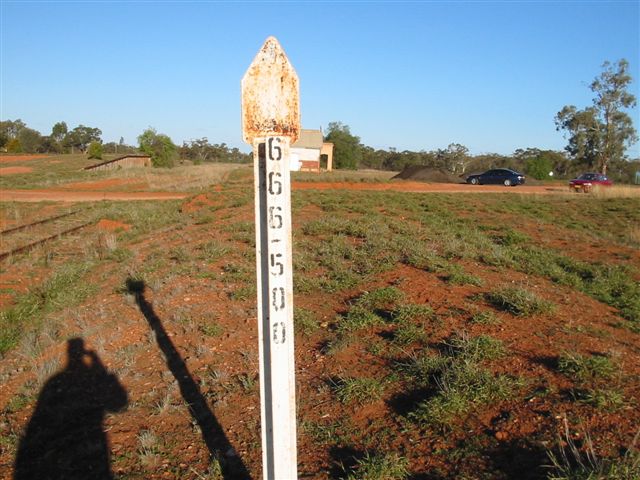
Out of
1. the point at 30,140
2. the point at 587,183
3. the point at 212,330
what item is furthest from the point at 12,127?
the point at 212,330

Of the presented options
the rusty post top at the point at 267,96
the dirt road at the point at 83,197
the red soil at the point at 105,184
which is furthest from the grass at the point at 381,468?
the red soil at the point at 105,184

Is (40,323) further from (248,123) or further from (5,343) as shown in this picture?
(248,123)

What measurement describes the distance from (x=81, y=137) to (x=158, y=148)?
2489 inches

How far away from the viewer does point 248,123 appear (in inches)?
99.0

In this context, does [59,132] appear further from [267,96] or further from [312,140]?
[267,96]

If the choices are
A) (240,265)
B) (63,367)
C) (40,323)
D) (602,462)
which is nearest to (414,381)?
(602,462)

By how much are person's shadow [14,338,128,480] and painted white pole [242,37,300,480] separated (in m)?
1.96

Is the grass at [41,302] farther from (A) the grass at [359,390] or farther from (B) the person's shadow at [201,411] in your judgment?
(A) the grass at [359,390]

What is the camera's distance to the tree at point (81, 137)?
128 metres

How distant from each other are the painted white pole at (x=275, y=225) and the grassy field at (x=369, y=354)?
1.08m

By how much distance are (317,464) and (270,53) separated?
2610 millimetres

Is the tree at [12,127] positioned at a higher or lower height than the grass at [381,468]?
higher

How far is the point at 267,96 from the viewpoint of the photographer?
2516 millimetres

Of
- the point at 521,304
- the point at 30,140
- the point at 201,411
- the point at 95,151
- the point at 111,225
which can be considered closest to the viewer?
the point at 201,411
